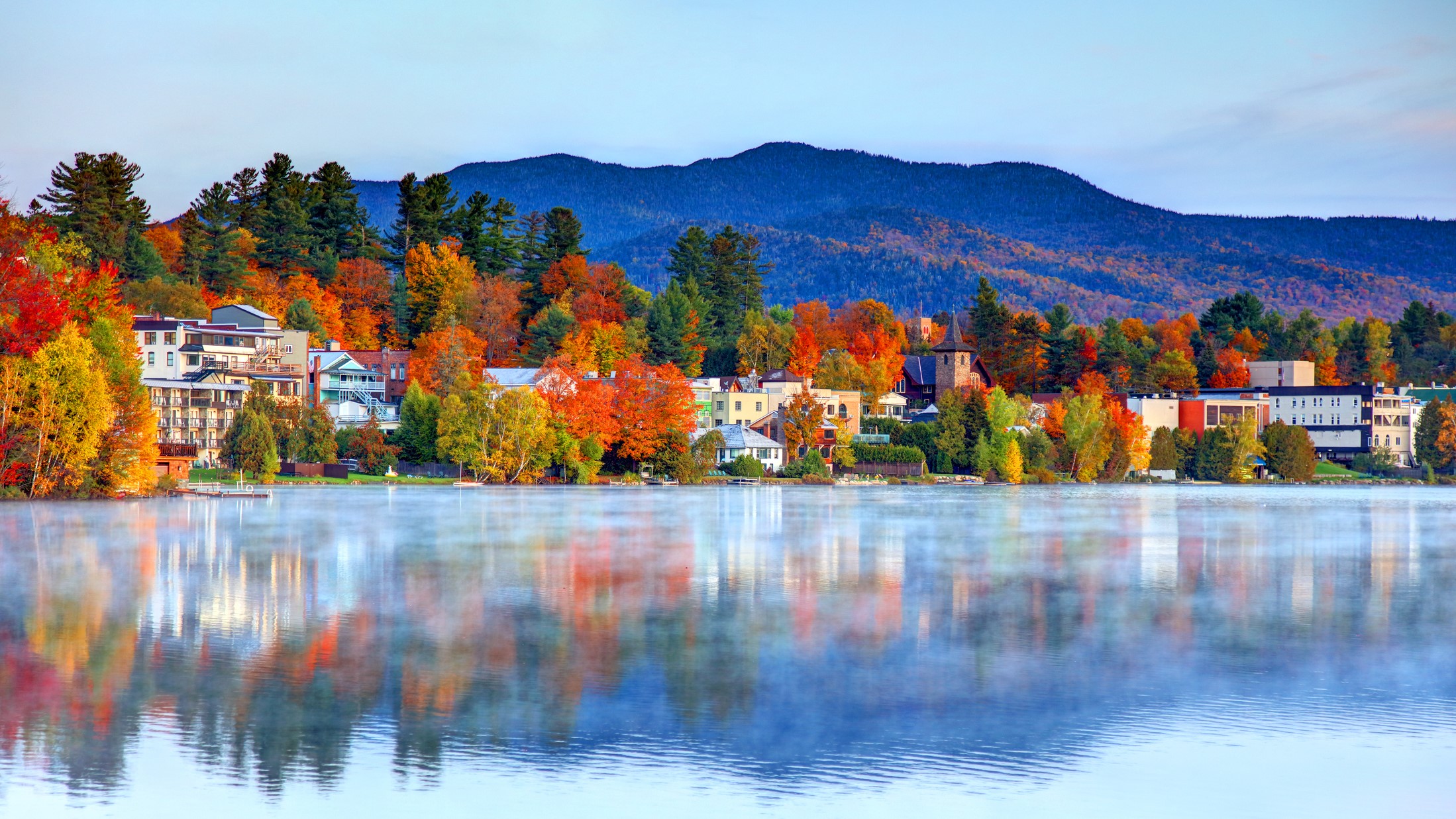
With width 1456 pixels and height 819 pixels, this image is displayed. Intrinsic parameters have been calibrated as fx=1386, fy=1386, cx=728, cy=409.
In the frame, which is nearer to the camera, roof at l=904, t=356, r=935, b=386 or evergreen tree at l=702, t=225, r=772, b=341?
evergreen tree at l=702, t=225, r=772, b=341

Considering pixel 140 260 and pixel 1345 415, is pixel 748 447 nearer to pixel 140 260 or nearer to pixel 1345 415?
pixel 140 260

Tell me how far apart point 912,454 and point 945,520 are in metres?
46.5

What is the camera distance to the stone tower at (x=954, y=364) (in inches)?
4690

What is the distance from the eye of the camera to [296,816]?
1145 centimetres

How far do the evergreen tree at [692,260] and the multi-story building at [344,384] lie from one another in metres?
31.8

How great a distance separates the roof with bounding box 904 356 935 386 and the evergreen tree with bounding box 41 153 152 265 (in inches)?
2605

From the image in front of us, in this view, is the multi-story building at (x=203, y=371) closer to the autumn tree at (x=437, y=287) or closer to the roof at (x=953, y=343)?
the autumn tree at (x=437, y=287)

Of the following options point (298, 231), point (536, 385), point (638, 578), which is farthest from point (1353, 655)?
point (298, 231)

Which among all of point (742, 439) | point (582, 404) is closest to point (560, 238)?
point (742, 439)

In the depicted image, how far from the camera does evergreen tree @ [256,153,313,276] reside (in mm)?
107750

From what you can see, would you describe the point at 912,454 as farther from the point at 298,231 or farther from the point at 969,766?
the point at 969,766

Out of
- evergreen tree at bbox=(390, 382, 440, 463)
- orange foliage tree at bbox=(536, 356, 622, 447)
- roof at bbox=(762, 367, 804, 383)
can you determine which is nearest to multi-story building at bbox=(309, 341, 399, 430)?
evergreen tree at bbox=(390, 382, 440, 463)

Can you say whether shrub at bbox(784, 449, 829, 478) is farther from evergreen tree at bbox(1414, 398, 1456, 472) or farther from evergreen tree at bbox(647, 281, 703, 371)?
evergreen tree at bbox(1414, 398, 1456, 472)

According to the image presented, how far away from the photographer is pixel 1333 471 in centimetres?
12225
